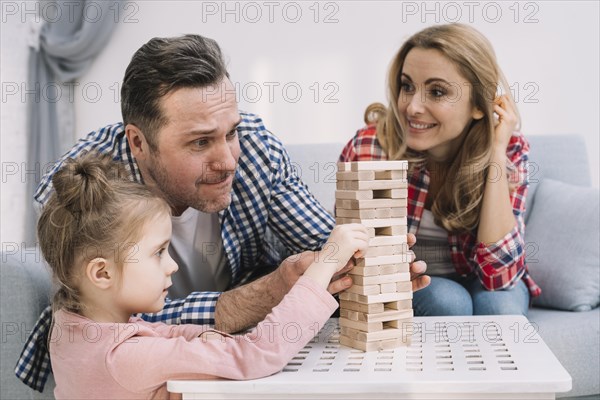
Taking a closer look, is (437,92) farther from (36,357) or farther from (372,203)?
(36,357)

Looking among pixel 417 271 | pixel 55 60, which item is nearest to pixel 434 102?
pixel 417 271

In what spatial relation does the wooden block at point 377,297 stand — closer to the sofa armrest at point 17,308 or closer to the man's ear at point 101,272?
the man's ear at point 101,272

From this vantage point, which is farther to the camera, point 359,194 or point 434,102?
point 434,102

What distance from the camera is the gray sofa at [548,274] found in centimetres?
172

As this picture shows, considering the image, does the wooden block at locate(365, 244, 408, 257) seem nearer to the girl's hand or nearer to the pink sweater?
the pink sweater

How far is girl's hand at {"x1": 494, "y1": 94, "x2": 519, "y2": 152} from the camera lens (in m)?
2.03

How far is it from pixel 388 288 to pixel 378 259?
0.05 m

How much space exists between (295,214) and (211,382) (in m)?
0.82

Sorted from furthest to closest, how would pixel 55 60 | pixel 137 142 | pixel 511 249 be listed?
pixel 55 60, pixel 511 249, pixel 137 142

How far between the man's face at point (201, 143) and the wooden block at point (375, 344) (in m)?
0.54

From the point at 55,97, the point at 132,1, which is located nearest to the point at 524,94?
the point at 132,1

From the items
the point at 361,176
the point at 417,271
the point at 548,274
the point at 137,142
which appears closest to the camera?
the point at 361,176

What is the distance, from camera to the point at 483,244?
6.46 ft

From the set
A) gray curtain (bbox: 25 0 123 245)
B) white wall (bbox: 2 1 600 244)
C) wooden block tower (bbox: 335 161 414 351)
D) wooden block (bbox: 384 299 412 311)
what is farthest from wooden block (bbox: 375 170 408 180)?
gray curtain (bbox: 25 0 123 245)
